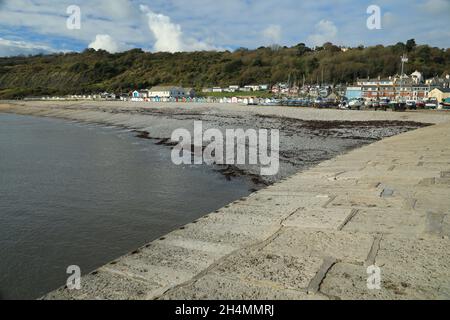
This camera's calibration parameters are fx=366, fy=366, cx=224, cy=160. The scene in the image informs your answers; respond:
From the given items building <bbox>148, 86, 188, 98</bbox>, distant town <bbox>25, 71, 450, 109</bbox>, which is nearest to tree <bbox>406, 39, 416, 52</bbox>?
distant town <bbox>25, 71, 450, 109</bbox>

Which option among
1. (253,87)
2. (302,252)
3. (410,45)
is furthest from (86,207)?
(410,45)

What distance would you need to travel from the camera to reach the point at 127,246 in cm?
635

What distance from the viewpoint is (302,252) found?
4574 millimetres

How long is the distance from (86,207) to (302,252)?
5969 mm

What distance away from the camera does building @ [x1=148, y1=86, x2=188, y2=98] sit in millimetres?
98562

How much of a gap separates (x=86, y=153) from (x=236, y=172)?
892 centimetres

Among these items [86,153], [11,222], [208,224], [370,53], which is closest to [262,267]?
[208,224]

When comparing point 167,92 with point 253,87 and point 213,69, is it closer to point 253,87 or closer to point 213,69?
point 253,87

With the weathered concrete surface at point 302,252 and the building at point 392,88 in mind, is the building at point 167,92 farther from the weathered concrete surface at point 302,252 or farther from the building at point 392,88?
the weathered concrete surface at point 302,252

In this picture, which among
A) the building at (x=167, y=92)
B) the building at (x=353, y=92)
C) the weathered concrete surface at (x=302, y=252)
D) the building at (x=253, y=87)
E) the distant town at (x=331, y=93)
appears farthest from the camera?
the building at (x=253, y=87)

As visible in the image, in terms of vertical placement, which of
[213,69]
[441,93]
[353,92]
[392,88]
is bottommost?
[441,93]

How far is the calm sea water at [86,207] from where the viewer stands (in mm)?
5805

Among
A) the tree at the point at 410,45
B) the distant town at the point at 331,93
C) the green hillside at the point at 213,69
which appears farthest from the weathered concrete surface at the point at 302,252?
the tree at the point at 410,45

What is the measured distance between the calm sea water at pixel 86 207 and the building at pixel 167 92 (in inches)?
3299
